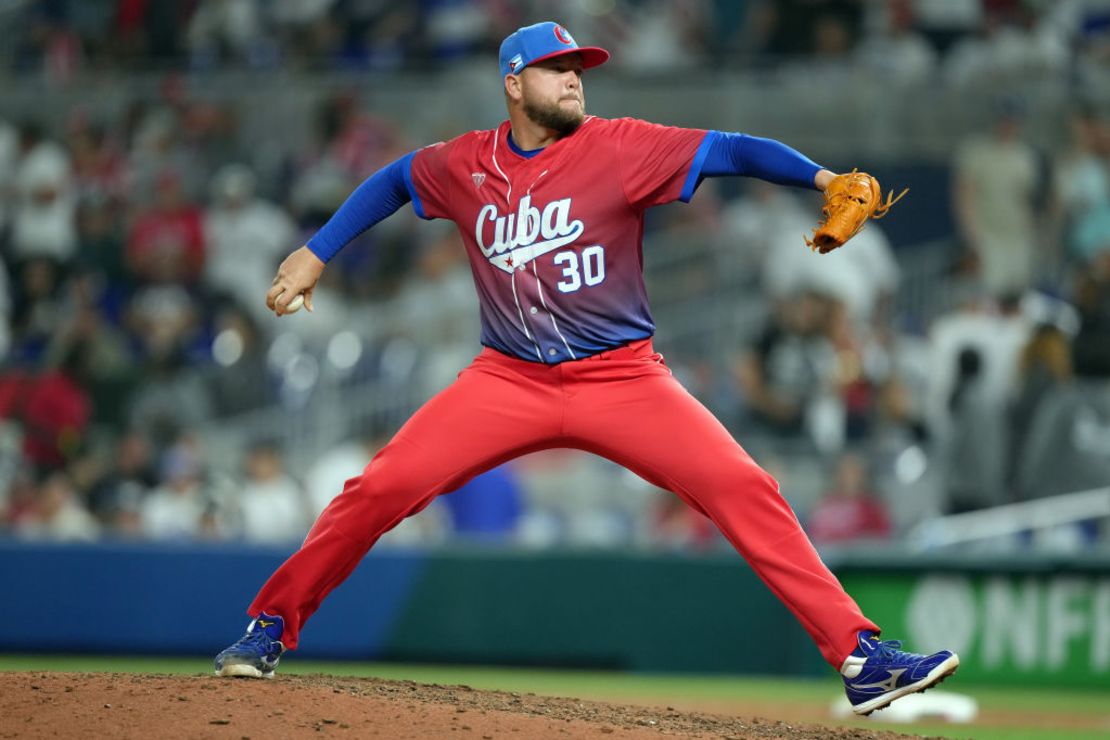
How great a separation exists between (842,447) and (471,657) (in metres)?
3.17

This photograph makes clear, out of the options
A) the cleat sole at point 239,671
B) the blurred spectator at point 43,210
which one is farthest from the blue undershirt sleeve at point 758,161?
the blurred spectator at point 43,210

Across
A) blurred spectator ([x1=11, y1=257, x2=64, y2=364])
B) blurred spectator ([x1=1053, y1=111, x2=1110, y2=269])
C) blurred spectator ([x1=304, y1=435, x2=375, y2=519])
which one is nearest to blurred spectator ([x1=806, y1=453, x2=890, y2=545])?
blurred spectator ([x1=1053, y1=111, x2=1110, y2=269])

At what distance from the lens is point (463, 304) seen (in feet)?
44.3

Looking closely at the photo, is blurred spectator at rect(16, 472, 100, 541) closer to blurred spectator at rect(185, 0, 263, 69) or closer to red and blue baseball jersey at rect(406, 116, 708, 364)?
blurred spectator at rect(185, 0, 263, 69)

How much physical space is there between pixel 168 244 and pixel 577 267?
9553 millimetres

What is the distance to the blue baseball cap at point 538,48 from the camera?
573 cm

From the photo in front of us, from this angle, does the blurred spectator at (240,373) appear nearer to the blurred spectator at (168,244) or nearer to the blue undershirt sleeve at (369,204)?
the blurred spectator at (168,244)

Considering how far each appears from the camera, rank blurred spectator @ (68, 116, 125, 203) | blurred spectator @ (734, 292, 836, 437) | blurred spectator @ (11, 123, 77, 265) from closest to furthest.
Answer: blurred spectator @ (734, 292, 836, 437), blurred spectator @ (11, 123, 77, 265), blurred spectator @ (68, 116, 125, 203)

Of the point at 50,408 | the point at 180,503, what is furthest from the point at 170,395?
the point at 180,503

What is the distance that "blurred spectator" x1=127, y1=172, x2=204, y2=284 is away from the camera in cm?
1449

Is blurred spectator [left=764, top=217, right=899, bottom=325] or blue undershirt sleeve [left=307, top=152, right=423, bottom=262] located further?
blurred spectator [left=764, top=217, right=899, bottom=325]

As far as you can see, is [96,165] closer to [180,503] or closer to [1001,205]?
[180,503]

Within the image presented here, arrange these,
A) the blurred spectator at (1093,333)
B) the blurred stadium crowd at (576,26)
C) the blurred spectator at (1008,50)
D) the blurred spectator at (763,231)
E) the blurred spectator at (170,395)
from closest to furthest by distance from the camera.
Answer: the blurred spectator at (1093,333) → the blurred spectator at (170,395) → the blurred spectator at (763,231) → the blurred spectator at (1008,50) → the blurred stadium crowd at (576,26)

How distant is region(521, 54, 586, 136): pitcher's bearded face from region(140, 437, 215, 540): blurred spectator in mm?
6989
